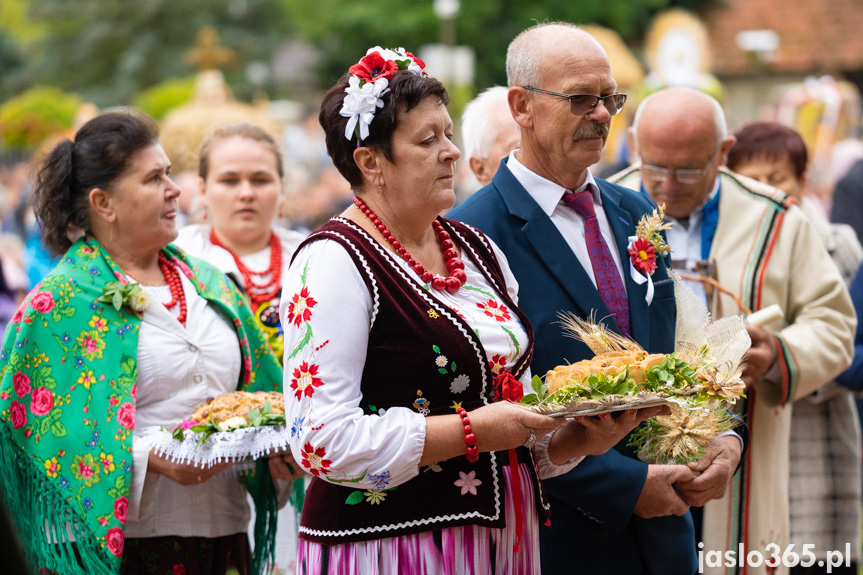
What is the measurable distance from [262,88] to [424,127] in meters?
35.3

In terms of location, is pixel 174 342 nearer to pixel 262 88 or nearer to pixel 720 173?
pixel 720 173

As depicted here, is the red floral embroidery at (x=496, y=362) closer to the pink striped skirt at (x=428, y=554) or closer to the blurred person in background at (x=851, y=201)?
the pink striped skirt at (x=428, y=554)

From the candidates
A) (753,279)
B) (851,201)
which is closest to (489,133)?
(753,279)

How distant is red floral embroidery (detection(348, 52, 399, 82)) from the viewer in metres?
2.70

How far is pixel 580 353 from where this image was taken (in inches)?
125

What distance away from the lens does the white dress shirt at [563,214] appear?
3.32 m

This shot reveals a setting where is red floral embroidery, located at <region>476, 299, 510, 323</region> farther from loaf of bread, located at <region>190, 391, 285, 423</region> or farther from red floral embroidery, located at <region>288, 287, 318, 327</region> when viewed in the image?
loaf of bread, located at <region>190, 391, 285, 423</region>

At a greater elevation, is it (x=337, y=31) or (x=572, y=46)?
(x=337, y=31)

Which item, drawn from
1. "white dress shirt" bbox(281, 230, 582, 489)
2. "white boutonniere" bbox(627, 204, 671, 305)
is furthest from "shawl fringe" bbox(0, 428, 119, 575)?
"white boutonniere" bbox(627, 204, 671, 305)

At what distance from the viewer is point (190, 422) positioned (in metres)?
3.41

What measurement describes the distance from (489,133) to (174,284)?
162 cm

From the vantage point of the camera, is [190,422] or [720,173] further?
[720,173]

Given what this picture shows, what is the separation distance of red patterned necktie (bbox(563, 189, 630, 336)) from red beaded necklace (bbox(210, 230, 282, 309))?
5.63 feet

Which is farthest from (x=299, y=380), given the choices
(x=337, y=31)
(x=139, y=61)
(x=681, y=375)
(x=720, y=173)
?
(x=139, y=61)
